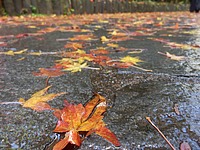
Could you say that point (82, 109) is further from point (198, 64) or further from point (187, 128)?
point (198, 64)

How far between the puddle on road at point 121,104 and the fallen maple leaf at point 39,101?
3 centimetres

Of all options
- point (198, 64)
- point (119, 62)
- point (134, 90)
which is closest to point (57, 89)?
point (134, 90)

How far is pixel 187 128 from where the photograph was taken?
633 millimetres

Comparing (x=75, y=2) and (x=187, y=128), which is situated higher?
(x=75, y=2)

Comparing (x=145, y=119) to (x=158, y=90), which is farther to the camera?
(x=158, y=90)

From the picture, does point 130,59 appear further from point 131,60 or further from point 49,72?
point 49,72

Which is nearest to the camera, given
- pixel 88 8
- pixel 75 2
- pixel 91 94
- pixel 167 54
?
pixel 91 94

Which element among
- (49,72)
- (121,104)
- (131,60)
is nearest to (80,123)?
(121,104)

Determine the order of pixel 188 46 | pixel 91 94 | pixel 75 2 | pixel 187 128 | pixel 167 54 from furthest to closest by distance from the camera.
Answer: pixel 75 2, pixel 188 46, pixel 167 54, pixel 91 94, pixel 187 128

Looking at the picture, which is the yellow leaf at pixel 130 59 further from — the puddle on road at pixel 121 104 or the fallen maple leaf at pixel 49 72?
the fallen maple leaf at pixel 49 72

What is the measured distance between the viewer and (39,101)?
0.82m

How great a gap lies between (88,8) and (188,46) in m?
5.71

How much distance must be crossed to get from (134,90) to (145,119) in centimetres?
23

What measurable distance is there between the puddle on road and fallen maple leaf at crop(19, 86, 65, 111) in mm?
26
